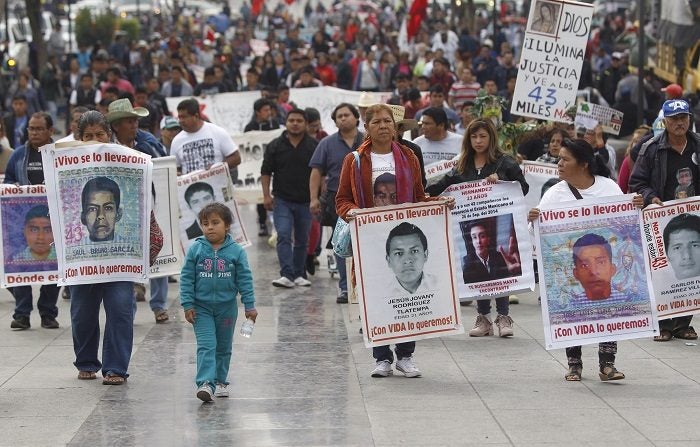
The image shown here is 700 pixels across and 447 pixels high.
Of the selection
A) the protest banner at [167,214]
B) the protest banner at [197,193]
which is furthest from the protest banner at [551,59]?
the protest banner at [167,214]

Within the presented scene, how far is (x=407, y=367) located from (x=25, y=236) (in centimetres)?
378

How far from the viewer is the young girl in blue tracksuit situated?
9.48 meters

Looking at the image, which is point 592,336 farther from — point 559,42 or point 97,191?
point 559,42

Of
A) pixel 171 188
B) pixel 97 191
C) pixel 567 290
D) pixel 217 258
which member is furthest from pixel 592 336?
pixel 171 188

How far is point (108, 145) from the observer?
10094mm

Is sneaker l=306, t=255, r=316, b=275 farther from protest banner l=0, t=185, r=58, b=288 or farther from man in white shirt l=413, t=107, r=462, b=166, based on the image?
protest banner l=0, t=185, r=58, b=288

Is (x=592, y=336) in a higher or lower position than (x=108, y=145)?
lower

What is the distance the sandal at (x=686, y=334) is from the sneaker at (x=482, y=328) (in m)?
1.37

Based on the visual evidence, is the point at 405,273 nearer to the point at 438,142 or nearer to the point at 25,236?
the point at 25,236

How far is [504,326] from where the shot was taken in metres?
12.0

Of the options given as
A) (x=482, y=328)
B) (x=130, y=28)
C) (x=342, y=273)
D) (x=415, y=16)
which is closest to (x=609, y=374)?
(x=482, y=328)

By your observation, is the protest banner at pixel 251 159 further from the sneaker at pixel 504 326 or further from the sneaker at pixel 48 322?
the sneaker at pixel 504 326

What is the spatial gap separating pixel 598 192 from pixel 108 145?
3.10 metres

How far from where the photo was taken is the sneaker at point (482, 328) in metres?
12.1
